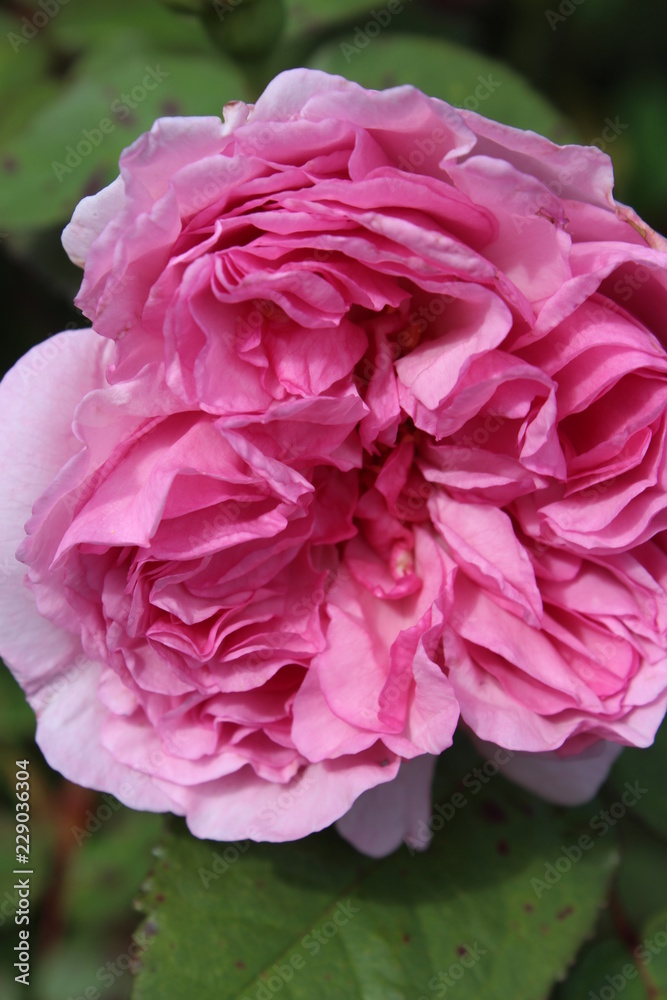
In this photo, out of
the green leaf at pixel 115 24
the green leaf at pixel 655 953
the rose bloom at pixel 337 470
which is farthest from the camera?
the green leaf at pixel 115 24

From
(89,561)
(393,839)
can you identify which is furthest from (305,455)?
(393,839)

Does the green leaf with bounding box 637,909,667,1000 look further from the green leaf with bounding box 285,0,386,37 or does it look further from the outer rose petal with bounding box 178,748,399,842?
the green leaf with bounding box 285,0,386,37

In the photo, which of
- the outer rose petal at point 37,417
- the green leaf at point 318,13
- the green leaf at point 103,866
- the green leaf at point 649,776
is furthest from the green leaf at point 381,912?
the green leaf at point 318,13

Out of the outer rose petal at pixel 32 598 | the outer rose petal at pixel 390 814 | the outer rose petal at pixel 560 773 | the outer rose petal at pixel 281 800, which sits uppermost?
the outer rose petal at pixel 32 598

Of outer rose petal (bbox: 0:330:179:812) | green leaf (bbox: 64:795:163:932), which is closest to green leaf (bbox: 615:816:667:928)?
outer rose petal (bbox: 0:330:179:812)

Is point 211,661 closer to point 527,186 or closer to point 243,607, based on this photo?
point 243,607

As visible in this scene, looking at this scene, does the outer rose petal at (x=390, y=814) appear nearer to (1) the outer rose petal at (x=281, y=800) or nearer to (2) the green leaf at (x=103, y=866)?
(1) the outer rose petal at (x=281, y=800)
